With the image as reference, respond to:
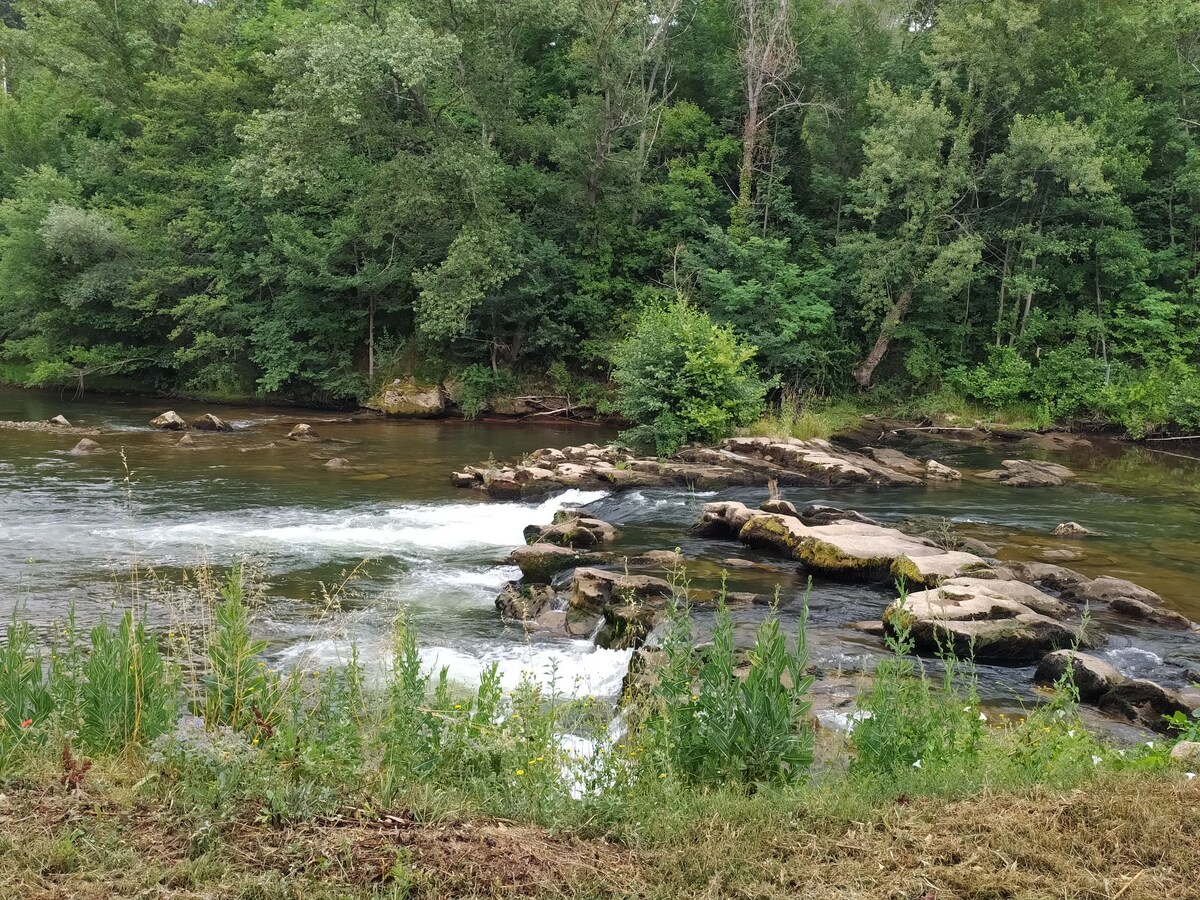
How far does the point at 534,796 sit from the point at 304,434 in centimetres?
2102

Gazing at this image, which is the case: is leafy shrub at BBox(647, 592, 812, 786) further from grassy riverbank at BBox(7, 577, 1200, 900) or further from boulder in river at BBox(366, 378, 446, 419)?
→ boulder in river at BBox(366, 378, 446, 419)

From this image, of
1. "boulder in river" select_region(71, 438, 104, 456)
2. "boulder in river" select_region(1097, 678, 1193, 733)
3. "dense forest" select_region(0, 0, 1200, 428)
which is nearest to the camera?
"boulder in river" select_region(1097, 678, 1193, 733)

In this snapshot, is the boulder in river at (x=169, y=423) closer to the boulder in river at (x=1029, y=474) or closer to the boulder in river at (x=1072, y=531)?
the boulder in river at (x=1029, y=474)

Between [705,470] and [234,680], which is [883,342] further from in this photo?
[234,680]

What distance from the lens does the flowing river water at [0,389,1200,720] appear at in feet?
31.5

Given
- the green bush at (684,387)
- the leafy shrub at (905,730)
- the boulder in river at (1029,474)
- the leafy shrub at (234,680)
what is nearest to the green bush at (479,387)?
the green bush at (684,387)

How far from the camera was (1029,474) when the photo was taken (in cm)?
1972

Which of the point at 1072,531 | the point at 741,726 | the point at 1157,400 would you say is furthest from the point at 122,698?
the point at 1157,400

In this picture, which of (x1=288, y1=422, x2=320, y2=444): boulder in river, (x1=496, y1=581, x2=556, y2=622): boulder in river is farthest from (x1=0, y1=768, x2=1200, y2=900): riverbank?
(x1=288, y1=422, x2=320, y2=444): boulder in river

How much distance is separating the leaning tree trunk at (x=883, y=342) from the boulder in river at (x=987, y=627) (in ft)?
61.0

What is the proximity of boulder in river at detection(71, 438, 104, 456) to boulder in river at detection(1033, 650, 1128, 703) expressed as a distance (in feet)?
63.0

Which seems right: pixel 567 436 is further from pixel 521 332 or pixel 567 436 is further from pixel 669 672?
pixel 669 672

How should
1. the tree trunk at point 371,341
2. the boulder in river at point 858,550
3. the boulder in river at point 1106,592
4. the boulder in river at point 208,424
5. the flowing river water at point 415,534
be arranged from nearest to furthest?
the flowing river water at point 415,534 → the boulder in river at point 1106,592 → the boulder in river at point 858,550 → the boulder in river at point 208,424 → the tree trunk at point 371,341

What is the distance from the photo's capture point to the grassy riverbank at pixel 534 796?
355cm
